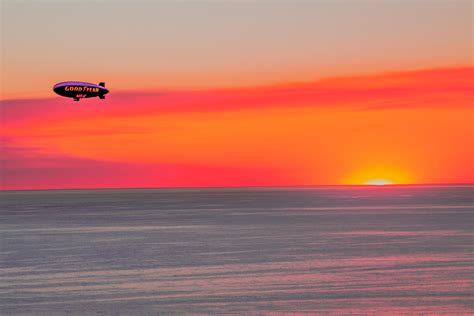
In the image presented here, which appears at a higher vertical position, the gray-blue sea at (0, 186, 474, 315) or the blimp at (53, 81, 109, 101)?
the blimp at (53, 81, 109, 101)

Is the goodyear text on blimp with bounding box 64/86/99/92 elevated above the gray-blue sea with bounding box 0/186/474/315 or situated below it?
above

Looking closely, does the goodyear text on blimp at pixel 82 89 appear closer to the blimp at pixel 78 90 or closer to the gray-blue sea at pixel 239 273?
the blimp at pixel 78 90

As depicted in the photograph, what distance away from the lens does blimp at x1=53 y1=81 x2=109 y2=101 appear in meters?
101

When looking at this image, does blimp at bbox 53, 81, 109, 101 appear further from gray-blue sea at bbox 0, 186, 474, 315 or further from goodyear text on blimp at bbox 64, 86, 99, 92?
gray-blue sea at bbox 0, 186, 474, 315

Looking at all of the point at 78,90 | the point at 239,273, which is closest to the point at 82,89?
the point at 78,90

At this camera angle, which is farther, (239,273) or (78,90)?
(78,90)

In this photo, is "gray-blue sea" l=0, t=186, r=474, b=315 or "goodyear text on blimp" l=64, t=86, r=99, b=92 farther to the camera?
"goodyear text on blimp" l=64, t=86, r=99, b=92

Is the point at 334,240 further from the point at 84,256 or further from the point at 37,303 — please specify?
the point at 37,303

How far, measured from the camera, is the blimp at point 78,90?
10112 centimetres

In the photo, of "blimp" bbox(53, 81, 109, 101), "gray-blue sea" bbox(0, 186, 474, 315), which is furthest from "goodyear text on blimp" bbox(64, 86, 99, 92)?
"gray-blue sea" bbox(0, 186, 474, 315)

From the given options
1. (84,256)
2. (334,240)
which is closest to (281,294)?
(84,256)

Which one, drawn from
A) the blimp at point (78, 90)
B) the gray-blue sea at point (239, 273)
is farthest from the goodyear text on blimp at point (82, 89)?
the gray-blue sea at point (239, 273)

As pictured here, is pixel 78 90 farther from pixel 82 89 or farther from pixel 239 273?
pixel 239 273

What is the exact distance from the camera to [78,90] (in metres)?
102
